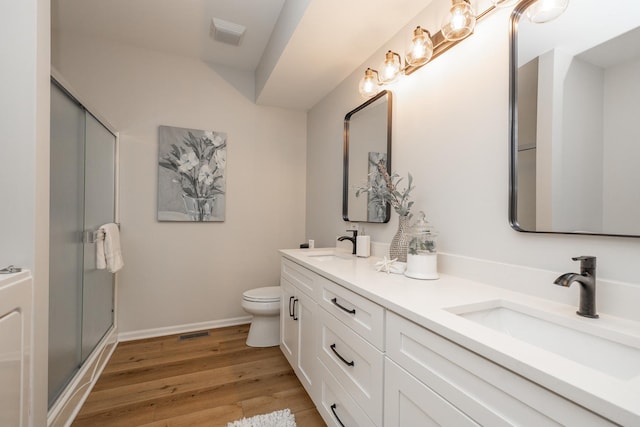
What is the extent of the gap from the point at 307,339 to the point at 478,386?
1104 millimetres

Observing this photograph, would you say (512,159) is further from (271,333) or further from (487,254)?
(271,333)

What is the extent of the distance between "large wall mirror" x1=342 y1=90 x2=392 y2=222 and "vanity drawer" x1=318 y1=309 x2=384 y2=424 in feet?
2.61

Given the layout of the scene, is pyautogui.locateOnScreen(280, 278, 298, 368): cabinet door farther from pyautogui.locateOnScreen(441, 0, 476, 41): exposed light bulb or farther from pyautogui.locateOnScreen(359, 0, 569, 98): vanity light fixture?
pyautogui.locateOnScreen(441, 0, 476, 41): exposed light bulb

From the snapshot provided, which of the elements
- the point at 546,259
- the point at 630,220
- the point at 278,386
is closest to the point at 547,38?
the point at 630,220

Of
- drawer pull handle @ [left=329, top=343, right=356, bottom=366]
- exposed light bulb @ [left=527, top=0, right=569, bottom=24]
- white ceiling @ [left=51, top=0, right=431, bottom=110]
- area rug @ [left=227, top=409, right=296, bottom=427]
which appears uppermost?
white ceiling @ [left=51, top=0, right=431, bottom=110]

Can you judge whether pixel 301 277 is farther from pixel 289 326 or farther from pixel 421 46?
pixel 421 46

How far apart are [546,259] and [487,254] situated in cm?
22

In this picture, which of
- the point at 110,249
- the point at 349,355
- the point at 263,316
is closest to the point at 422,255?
the point at 349,355

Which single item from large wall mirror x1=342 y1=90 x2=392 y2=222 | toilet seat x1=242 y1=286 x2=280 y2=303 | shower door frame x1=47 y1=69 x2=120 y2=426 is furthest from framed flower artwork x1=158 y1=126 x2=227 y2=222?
large wall mirror x1=342 y1=90 x2=392 y2=222

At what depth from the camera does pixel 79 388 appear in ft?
5.21

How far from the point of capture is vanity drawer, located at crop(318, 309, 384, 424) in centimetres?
96

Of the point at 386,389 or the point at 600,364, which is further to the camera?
the point at 386,389

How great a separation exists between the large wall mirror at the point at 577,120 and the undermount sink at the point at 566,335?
0.29 meters

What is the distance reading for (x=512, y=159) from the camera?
1071 mm
